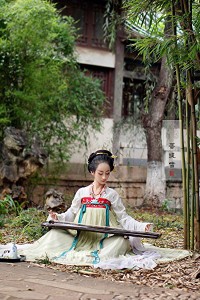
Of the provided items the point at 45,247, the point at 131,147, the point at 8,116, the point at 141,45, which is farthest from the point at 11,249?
the point at 131,147

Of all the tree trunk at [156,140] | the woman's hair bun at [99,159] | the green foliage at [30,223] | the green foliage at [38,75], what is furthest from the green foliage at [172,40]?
the tree trunk at [156,140]

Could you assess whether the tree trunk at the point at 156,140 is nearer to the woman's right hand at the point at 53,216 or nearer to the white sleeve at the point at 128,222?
the white sleeve at the point at 128,222

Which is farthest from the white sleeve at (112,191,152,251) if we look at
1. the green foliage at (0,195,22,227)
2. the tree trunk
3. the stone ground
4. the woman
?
the tree trunk

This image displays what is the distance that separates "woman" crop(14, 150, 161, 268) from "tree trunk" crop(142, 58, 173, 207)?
5.89 meters

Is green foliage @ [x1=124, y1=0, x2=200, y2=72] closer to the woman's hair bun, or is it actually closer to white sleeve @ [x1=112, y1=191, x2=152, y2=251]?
the woman's hair bun

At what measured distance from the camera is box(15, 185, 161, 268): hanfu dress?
17.1 feet

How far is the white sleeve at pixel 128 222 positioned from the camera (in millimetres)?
5441

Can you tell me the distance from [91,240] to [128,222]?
40cm

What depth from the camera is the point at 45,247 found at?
214 inches

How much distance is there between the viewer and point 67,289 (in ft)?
13.4

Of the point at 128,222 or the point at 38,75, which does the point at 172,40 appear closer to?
the point at 128,222

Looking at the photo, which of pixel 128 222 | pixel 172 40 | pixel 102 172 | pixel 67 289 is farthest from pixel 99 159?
pixel 67 289

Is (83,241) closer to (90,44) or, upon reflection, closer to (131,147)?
(131,147)

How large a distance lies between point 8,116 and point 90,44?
531 cm
